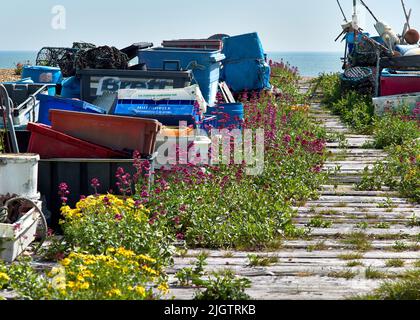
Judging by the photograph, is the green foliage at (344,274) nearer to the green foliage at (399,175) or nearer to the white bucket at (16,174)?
the white bucket at (16,174)

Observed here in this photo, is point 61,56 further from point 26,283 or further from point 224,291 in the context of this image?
point 224,291

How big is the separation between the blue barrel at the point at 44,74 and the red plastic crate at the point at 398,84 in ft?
23.4

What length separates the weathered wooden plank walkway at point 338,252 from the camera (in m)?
6.21

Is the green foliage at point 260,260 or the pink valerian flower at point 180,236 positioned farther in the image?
the pink valerian flower at point 180,236

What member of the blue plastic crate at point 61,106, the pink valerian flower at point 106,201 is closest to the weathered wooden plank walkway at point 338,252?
the pink valerian flower at point 106,201

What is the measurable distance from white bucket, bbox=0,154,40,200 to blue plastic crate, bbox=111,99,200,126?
2971mm

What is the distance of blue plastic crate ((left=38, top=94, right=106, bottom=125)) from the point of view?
33.2 ft

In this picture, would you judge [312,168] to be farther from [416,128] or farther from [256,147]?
[416,128]

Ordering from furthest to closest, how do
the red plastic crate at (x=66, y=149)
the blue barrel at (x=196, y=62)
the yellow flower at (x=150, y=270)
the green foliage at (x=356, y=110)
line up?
the green foliage at (x=356, y=110), the blue barrel at (x=196, y=62), the red plastic crate at (x=66, y=149), the yellow flower at (x=150, y=270)

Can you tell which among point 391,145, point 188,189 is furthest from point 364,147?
point 188,189

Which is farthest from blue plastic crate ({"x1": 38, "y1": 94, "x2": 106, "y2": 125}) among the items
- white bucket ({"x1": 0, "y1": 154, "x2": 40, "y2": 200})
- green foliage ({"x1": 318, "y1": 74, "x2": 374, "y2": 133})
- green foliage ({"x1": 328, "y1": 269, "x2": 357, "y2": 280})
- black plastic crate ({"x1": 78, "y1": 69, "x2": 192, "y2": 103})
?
green foliage ({"x1": 318, "y1": 74, "x2": 374, "y2": 133})

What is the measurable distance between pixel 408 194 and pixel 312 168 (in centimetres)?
130

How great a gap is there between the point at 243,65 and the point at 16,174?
11.6 m

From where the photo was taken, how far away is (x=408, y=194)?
32.9ft
